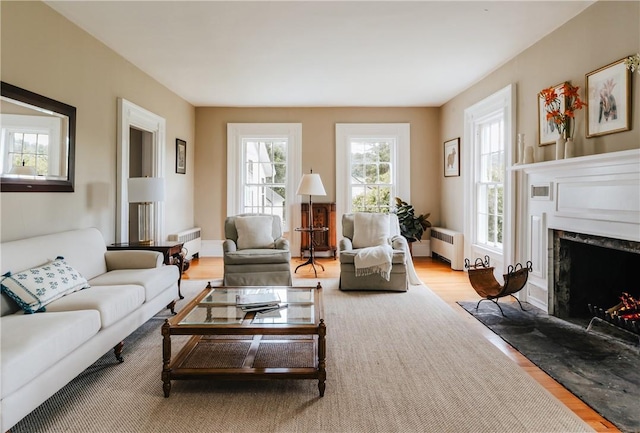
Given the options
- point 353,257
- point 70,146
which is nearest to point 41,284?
point 70,146

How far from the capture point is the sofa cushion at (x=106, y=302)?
2.33m

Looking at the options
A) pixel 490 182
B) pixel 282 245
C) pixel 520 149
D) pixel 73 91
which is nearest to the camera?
pixel 73 91

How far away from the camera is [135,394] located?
7.11 ft

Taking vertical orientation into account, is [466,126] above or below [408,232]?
above

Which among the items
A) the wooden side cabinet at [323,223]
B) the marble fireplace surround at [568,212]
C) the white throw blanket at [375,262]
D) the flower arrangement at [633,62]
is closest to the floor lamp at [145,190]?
the white throw blanket at [375,262]

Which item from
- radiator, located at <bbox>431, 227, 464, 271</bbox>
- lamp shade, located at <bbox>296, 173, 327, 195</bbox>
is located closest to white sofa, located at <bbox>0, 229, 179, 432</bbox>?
lamp shade, located at <bbox>296, 173, 327, 195</bbox>

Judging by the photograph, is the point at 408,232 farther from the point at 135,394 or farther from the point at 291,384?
the point at 135,394

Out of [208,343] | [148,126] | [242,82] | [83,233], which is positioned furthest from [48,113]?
[242,82]

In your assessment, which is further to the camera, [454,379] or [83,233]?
[83,233]

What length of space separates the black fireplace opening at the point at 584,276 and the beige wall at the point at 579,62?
0.85 meters

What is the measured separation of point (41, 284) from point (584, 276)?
426cm

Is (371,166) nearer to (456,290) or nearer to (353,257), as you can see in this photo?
(353,257)

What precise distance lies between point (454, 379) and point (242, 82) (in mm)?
4491

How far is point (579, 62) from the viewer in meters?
3.24
